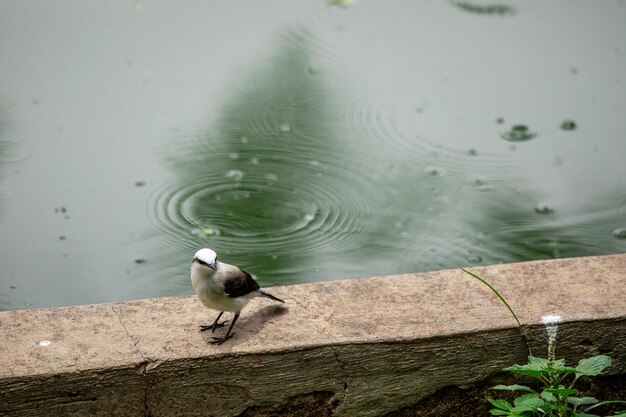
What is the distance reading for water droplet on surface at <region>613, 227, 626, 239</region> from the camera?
4.88m

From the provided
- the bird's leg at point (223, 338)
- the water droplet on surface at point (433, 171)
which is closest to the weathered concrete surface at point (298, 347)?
the bird's leg at point (223, 338)

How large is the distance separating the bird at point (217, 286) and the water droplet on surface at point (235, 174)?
82.7 inches

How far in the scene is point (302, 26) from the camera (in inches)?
260

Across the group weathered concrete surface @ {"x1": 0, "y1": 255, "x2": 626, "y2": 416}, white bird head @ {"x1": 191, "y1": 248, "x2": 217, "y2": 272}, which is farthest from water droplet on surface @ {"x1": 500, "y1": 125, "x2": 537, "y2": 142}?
white bird head @ {"x1": 191, "y1": 248, "x2": 217, "y2": 272}

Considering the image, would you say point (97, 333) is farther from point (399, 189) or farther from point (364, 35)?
point (364, 35)

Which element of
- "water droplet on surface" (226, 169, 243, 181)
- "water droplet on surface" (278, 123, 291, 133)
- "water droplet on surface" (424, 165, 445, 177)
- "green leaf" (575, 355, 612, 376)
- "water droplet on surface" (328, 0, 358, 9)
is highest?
"water droplet on surface" (328, 0, 358, 9)

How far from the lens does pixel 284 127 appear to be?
554cm

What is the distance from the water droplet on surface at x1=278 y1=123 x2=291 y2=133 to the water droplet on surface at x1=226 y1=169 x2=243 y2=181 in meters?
0.51

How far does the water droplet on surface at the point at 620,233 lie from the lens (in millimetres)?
4882

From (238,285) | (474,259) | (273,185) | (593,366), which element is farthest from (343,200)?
(593,366)

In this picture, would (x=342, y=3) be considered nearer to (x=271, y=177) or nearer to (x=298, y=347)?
(x=271, y=177)

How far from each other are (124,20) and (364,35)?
1.65m

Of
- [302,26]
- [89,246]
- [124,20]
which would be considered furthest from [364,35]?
[89,246]

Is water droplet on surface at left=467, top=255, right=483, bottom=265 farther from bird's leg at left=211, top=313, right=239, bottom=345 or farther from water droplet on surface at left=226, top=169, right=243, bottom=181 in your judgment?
bird's leg at left=211, top=313, right=239, bottom=345
